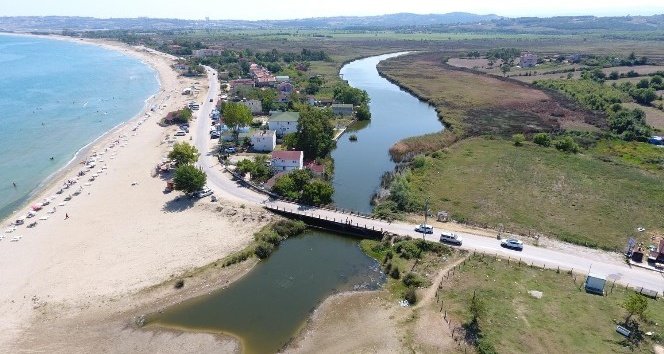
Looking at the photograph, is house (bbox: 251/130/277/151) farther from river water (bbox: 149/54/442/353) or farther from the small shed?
the small shed

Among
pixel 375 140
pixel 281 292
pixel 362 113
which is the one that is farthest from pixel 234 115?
pixel 281 292

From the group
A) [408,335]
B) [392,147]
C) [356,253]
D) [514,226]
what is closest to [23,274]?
[356,253]

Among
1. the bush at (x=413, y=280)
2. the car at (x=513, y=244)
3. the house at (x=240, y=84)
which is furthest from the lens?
the house at (x=240, y=84)

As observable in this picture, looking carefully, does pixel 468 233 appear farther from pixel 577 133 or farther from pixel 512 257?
pixel 577 133

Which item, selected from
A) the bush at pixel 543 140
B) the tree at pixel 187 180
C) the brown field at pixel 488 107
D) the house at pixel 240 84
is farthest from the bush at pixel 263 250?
the house at pixel 240 84

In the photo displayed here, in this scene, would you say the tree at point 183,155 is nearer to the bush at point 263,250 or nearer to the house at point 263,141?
the house at point 263,141

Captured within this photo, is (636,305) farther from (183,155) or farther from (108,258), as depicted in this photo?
(183,155)

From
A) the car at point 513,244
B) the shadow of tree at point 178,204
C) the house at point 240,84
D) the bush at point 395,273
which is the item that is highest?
the house at point 240,84
